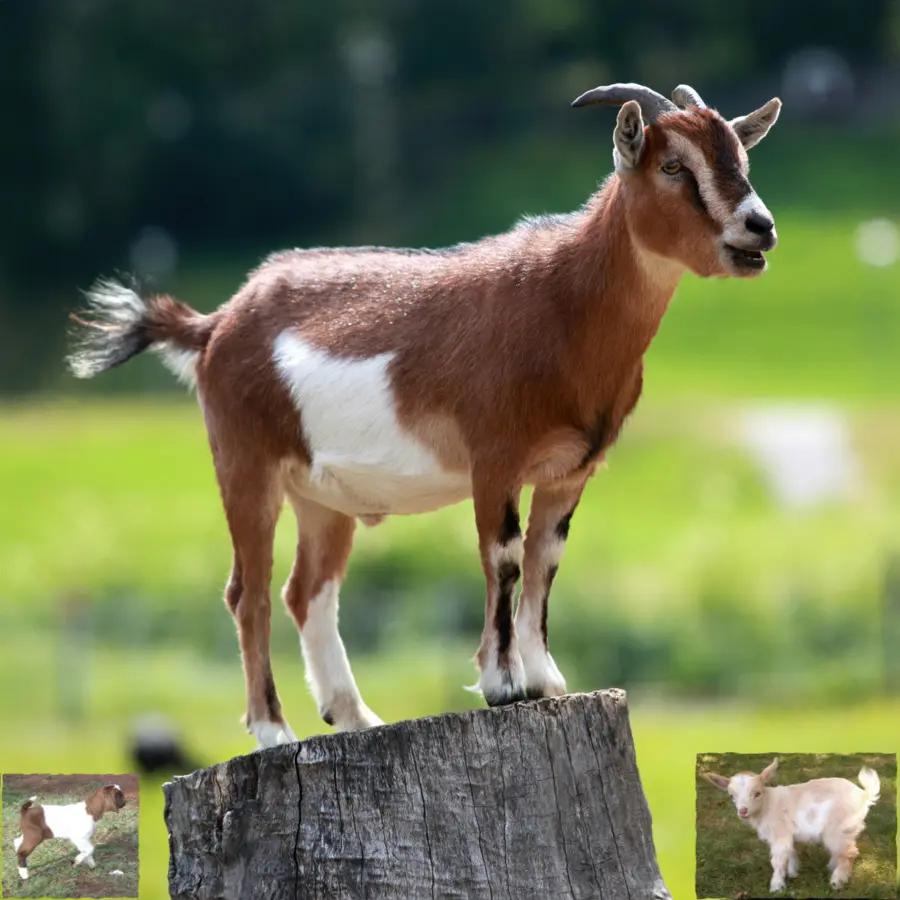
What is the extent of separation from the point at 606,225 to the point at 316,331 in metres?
1.65

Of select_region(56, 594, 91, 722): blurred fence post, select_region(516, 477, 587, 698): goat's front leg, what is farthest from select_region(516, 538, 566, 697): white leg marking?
select_region(56, 594, 91, 722): blurred fence post

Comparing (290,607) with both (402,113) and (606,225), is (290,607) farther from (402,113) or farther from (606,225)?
(402,113)

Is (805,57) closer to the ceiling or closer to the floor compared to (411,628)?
closer to the ceiling

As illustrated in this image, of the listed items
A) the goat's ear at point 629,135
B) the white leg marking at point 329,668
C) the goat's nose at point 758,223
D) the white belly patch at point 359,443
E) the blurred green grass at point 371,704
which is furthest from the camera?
the blurred green grass at point 371,704

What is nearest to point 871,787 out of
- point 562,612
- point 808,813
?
point 808,813

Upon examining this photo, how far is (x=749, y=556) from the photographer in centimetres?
3259

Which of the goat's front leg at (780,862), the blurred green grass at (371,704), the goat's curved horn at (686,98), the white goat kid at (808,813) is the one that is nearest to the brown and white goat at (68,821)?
the white goat kid at (808,813)

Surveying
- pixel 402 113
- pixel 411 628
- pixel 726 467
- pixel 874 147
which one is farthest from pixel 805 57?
pixel 411 628

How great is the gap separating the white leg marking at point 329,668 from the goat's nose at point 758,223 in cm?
313

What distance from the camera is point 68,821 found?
8.97 meters

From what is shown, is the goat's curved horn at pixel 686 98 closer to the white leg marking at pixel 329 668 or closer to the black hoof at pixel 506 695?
the black hoof at pixel 506 695

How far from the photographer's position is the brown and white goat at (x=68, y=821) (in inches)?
351

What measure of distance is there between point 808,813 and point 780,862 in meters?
0.28

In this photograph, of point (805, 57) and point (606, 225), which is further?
point (805, 57)
